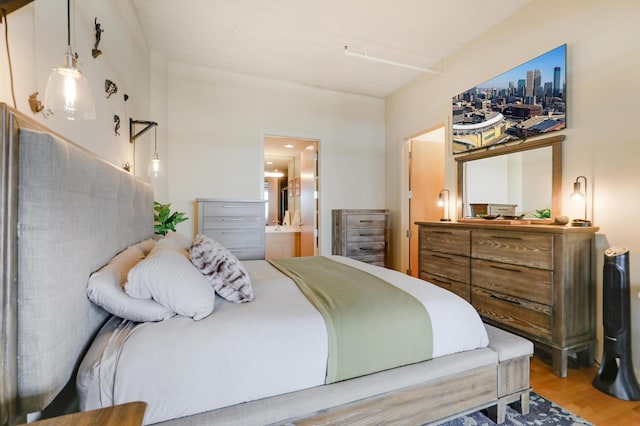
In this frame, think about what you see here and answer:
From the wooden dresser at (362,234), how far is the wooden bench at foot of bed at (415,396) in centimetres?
251

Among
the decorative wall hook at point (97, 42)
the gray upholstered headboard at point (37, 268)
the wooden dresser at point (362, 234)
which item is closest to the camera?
the gray upholstered headboard at point (37, 268)

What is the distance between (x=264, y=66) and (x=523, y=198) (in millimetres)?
3318

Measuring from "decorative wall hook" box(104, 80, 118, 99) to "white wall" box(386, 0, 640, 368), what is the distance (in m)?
3.39

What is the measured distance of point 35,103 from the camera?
1.10 metres

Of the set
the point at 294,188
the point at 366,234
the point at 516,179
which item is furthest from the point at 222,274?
the point at 294,188

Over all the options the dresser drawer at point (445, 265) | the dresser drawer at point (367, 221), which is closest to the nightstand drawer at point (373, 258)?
the dresser drawer at point (367, 221)

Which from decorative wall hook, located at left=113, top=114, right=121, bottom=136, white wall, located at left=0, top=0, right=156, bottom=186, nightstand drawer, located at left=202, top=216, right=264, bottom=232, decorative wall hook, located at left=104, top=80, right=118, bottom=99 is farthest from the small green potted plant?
decorative wall hook, located at left=104, top=80, right=118, bottom=99

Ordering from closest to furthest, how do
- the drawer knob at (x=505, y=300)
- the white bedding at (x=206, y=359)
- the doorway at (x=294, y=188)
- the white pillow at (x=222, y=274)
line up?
the white bedding at (x=206, y=359), the white pillow at (x=222, y=274), the drawer knob at (x=505, y=300), the doorway at (x=294, y=188)

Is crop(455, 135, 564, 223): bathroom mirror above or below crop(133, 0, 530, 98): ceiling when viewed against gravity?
below

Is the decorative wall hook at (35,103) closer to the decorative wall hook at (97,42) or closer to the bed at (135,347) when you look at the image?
the bed at (135,347)

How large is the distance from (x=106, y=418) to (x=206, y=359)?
0.36 meters

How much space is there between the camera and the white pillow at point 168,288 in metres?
1.16

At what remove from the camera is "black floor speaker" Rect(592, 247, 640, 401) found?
5.73 feet

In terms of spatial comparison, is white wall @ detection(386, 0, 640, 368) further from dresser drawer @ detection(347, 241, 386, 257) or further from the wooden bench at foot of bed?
dresser drawer @ detection(347, 241, 386, 257)
